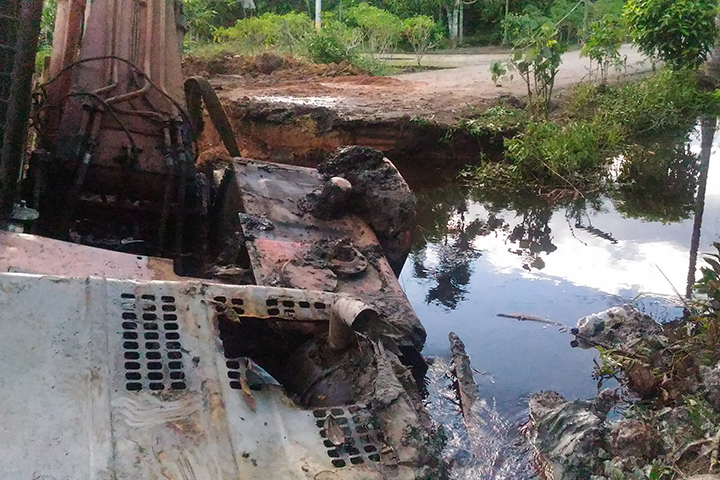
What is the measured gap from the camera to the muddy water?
3.56 metres

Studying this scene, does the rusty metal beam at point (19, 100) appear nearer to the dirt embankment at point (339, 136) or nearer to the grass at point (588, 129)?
the dirt embankment at point (339, 136)

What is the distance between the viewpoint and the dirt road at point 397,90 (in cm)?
846

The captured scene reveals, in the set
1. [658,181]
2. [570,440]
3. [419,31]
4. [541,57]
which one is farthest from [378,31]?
[570,440]

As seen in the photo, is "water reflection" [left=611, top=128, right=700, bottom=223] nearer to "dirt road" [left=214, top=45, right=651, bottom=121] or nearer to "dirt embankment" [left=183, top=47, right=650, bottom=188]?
"dirt embankment" [left=183, top=47, right=650, bottom=188]

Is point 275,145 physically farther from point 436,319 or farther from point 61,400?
point 61,400

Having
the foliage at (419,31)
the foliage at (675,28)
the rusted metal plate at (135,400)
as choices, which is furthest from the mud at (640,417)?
the foliage at (419,31)

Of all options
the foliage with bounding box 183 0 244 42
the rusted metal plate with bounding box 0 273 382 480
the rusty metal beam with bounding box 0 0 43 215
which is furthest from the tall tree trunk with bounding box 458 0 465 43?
the rusted metal plate with bounding box 0 273 382 480

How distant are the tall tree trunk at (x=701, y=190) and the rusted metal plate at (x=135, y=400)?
351 centimetres

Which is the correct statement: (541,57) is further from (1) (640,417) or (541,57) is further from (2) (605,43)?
(1) (640,417)

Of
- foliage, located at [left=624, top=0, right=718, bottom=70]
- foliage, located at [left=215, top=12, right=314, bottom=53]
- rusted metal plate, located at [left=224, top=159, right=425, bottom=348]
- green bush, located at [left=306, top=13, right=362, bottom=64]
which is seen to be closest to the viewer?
rusted metal plate, located at [left=224, top=159, right=425, bottom=348]

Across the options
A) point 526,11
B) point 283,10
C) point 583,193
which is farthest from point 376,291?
point 283,10

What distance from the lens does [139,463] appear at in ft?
5.16

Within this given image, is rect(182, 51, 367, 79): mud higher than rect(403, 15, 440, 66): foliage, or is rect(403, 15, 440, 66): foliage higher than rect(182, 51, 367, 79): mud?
rect(403, 15, 440, 66): foliage

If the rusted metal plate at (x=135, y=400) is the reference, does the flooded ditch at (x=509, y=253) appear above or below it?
below
